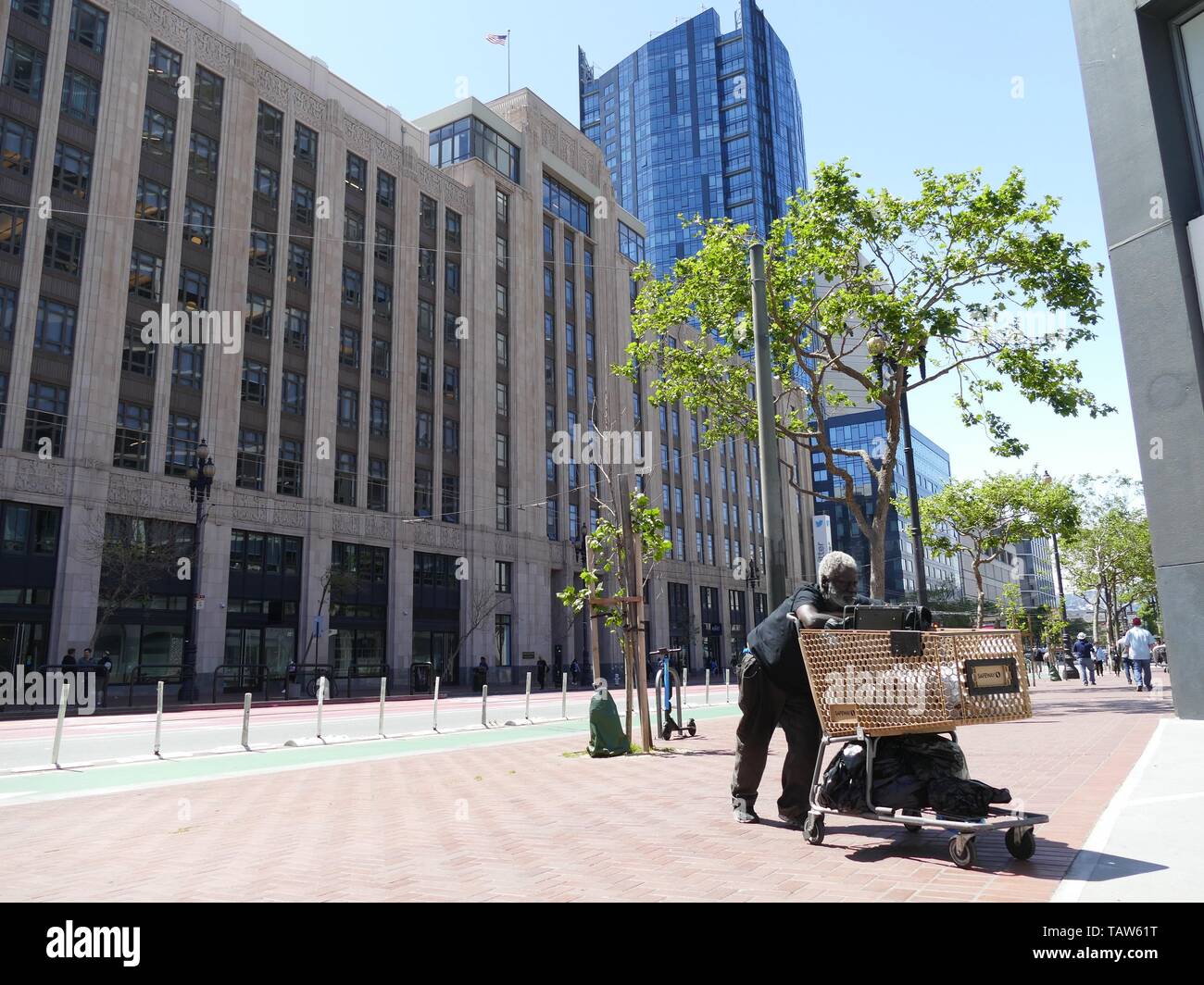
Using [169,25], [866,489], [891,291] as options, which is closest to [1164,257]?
[891,291]

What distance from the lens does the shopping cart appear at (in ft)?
16.6

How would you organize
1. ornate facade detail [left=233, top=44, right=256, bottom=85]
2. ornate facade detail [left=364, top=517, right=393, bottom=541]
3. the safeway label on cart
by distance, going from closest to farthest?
the safeway label on cart → ornate facade detail [left=233, top=44, right=256, bottom=85] → ornate facade detail [left=364, top=517, right=393, bottom=541]

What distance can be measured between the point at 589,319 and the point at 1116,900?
59198 mm

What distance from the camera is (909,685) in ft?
16.8

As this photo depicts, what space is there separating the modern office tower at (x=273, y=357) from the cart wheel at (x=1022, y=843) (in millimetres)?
23945

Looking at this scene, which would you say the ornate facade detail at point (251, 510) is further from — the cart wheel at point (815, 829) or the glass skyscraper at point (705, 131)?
the glass skyscraper at point (705, 131)

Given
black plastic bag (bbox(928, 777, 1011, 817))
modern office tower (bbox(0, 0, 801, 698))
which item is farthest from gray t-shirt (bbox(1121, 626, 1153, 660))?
black plastic bag (bbox(928, 777, 1011, 817))

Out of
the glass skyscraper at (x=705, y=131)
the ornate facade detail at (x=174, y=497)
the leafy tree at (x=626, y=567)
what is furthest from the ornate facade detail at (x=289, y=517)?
the glass skyscraper at (x=705, y=131)

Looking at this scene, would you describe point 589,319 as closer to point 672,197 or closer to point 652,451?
point 652,451

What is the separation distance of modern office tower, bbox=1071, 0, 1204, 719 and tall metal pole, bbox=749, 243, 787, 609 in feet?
27.2

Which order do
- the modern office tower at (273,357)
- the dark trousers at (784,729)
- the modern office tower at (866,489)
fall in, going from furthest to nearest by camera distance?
the modern office tower at (866,489) → the modern office tower at (273,357) → the dark trousers at (784,729)

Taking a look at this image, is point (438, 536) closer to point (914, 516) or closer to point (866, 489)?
point (914, 516)

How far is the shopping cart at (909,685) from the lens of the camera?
199 inches

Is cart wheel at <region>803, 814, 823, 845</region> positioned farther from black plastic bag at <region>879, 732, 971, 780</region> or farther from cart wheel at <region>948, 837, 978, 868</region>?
cart wheel at <region>948, 837, 978, 868</region>
